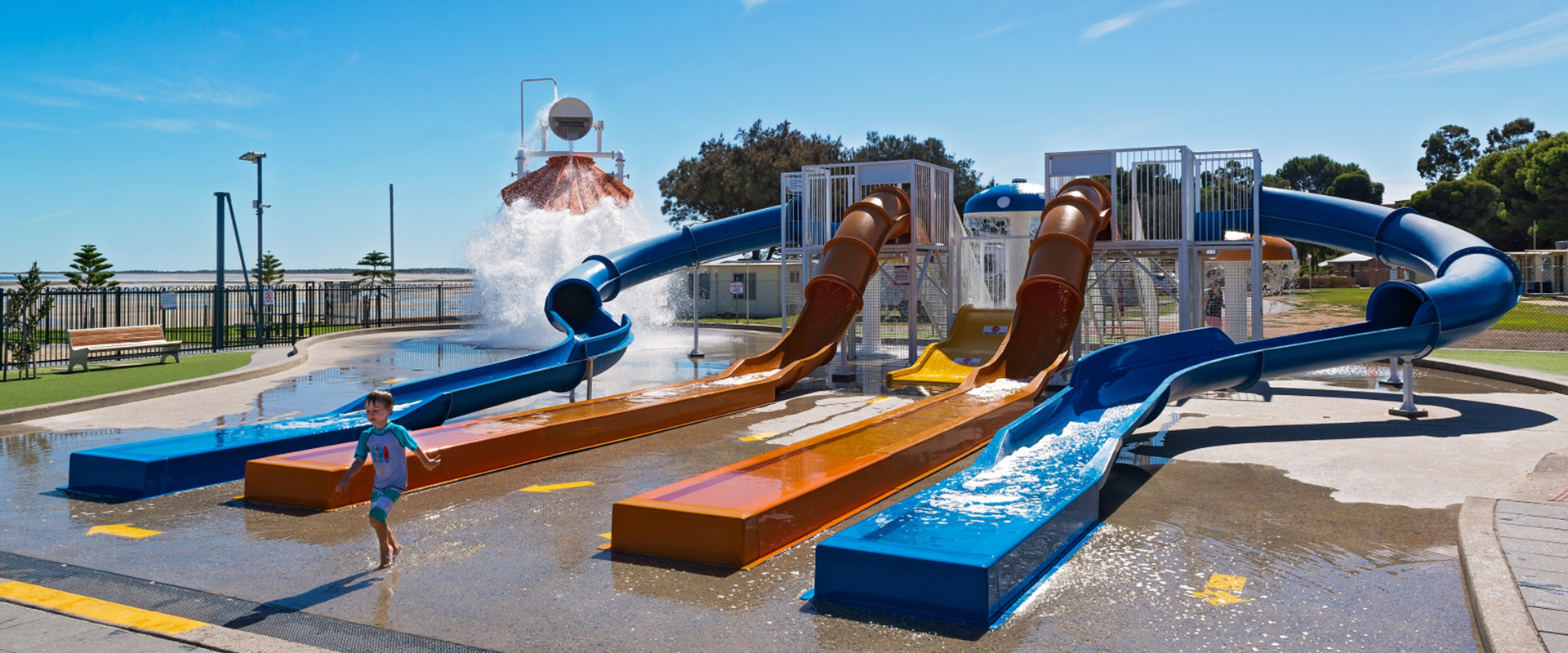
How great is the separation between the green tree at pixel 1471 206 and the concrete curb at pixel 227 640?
72.9 metres

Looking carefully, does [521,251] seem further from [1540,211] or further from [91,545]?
[1540,211]

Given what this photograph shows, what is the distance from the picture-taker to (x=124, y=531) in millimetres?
7219

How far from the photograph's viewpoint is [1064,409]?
33.6 feet

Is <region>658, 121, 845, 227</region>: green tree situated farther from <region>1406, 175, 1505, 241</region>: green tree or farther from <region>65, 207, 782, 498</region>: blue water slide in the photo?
<region>1406, 175, 1505, 241</region>: green tree

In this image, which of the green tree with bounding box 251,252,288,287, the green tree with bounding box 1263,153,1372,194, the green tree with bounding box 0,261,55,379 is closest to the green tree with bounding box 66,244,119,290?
the green tree with bounding box 251,252,288,287

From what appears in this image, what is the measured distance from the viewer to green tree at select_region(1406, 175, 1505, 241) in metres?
63.9

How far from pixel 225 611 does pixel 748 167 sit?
44.8 meters

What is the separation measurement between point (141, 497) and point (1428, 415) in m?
13.5

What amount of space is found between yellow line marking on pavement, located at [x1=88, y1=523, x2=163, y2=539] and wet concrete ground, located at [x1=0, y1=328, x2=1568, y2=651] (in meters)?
0.13

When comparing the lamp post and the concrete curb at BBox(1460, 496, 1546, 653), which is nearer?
the concrete curb at BBox(1460, 496, 1546, 653)

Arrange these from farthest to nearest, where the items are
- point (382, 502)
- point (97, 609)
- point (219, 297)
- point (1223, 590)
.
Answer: point (219, 297) < point (382, 502) < point (1223, 590) < point (97, 609)

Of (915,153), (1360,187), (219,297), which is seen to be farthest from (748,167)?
(1360,187)

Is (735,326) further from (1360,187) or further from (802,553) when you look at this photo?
(1360,187)

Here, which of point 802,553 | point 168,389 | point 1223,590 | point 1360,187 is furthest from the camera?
point 1360,187
